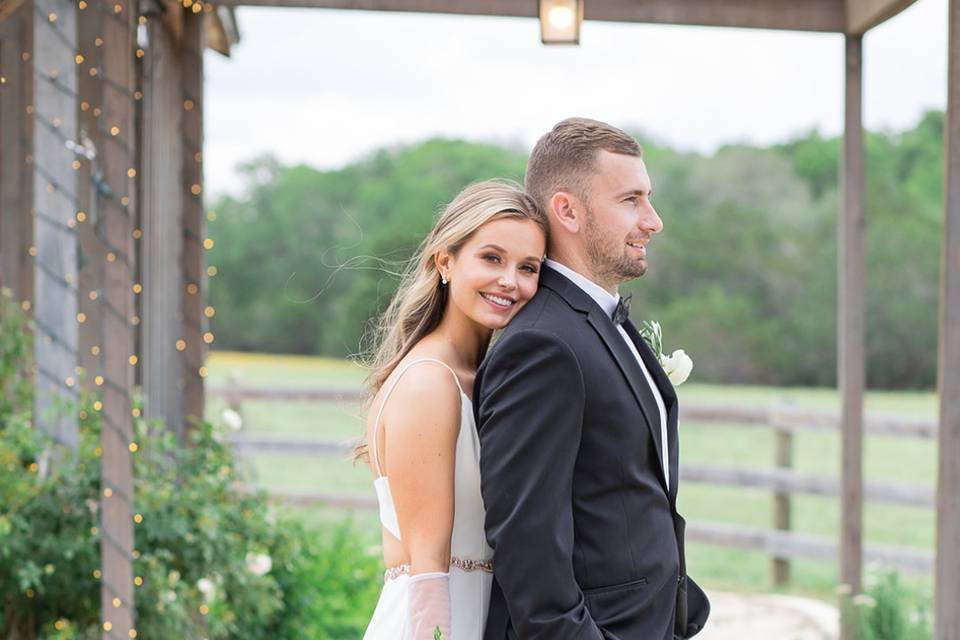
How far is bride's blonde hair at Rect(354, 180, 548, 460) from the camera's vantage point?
2266 mm

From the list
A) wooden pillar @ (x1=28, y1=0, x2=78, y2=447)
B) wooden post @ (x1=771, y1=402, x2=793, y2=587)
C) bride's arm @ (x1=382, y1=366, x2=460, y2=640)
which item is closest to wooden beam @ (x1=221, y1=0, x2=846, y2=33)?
wooden pillar @ (x1=28, y1=0, x2=78, y2=447)

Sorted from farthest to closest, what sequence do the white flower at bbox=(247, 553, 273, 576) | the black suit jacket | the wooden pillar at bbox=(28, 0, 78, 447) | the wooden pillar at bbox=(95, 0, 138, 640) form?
the wooden pillar at bbox=(28, 0, 78, 447) → the white flower at bbox=(247, 553, 273, 576) → the wooden pillar at bbox=(95, 0, 138, 640) → the black suit jacket

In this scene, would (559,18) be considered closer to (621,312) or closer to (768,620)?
(621,312)

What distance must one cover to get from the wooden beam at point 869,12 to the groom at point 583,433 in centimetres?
246

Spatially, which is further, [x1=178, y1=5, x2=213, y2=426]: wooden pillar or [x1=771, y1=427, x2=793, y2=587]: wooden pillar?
[x1=771, y1=427, x2=793, y2=587]: wooden pillar

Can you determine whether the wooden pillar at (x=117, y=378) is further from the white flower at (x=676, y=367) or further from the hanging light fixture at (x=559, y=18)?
Answer: the white flower at (x=676, y=367)

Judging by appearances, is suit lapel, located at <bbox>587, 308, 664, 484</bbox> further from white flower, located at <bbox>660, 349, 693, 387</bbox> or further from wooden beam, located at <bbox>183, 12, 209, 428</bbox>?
wooden beam, located at <bbox>183, 12, 209, 428</bbox>

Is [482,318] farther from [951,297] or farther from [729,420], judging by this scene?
[729,420]

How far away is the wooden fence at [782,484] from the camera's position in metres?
7.92

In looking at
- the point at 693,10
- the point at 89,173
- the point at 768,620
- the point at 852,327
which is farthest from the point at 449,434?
the point at 768,620

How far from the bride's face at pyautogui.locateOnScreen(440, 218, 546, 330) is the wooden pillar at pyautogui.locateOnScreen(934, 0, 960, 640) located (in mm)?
1920

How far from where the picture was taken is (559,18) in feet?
13.1

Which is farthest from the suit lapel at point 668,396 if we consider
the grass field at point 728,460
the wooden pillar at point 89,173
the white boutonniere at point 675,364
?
the grass field at point 728,460

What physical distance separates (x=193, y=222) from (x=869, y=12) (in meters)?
2.76
